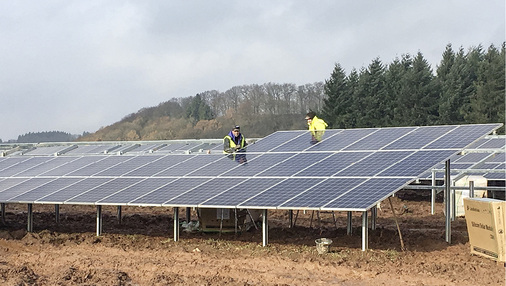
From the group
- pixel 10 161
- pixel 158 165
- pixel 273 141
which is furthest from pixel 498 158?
Result: pixel 10 161

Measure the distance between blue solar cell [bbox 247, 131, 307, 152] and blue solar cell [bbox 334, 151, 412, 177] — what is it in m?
4.74

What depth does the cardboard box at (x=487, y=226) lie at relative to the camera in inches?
611

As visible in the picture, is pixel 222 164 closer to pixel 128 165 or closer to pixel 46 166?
pixel 128 165

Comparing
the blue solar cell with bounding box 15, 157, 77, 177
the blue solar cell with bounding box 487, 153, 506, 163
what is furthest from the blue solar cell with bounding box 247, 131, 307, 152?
the blue solar cell with bounding box 487, 153, 506, 163

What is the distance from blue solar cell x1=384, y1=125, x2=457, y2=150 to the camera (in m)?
19.5

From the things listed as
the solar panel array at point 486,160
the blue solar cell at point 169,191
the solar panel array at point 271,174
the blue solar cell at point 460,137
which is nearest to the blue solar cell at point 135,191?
the solar panel array at point 271,174

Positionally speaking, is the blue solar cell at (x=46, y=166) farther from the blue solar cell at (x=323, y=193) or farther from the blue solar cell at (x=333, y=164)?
the blue solar cell at (x=323, y=193)

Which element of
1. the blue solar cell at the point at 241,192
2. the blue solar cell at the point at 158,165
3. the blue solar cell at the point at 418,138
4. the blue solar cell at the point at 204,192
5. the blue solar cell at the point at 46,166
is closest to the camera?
the blue solar cell at the point at 241,192

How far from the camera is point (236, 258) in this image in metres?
17.0

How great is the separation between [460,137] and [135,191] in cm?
1073

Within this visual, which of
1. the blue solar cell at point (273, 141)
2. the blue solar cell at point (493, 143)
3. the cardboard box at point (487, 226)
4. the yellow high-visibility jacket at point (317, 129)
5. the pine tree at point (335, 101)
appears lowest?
the cardboard box at point (487, 226)

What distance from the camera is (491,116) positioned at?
62906mm

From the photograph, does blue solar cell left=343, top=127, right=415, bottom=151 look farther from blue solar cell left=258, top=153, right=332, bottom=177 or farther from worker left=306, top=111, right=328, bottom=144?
worker left=306, top=111, right=328, bottom=144

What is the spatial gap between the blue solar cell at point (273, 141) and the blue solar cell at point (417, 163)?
612 cm
